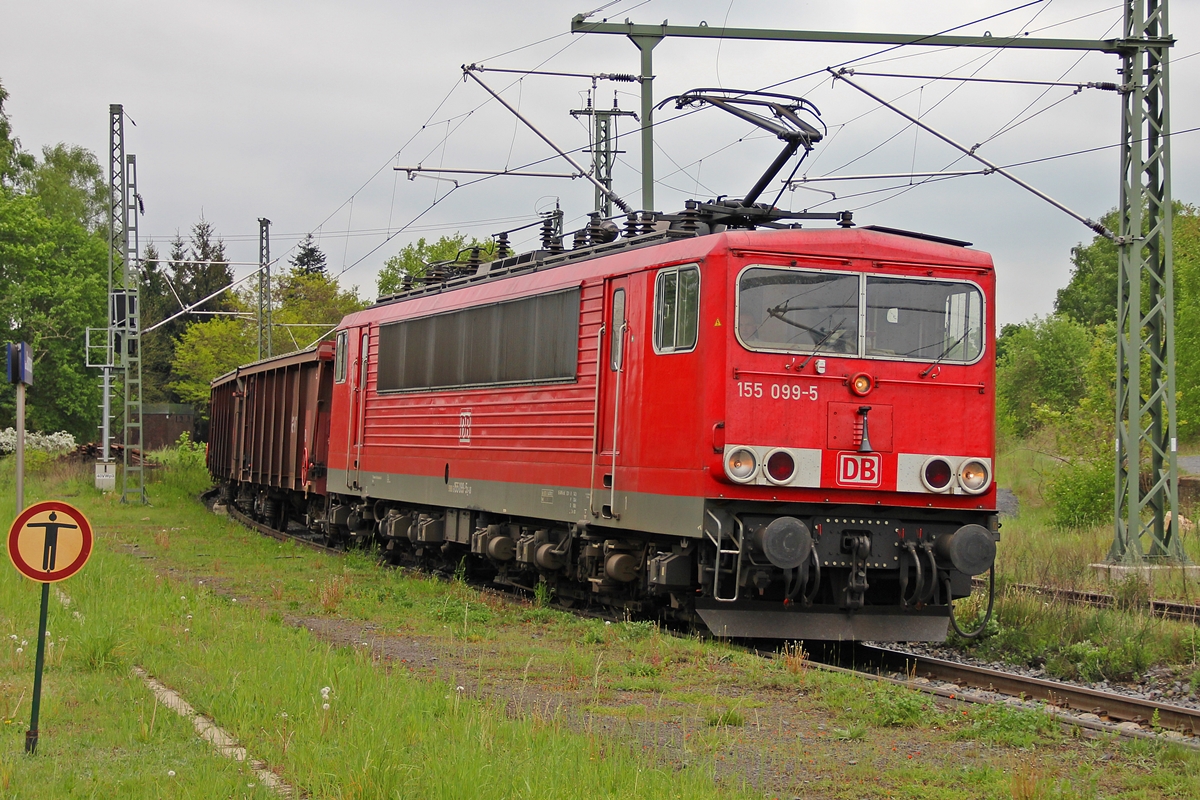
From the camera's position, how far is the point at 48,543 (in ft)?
23.2

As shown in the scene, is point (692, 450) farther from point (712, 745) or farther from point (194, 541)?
point (194, 541)

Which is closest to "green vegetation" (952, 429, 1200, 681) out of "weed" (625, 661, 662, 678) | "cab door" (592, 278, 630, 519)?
"cab door" (592, 278, 630, 519)

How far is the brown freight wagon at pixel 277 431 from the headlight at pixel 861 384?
12669 millimetres

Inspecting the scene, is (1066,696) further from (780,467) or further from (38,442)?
(38,442)

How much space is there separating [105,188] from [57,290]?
50.3ft

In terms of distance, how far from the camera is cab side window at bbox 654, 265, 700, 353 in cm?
1083

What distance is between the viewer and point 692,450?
34.8 feet

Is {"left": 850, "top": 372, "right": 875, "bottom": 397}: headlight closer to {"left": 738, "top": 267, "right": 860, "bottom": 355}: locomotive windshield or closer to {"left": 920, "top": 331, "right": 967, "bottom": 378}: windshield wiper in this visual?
{"left": 738, "top": 267, "right": 860, "bottom": 355}: locomotive windshield

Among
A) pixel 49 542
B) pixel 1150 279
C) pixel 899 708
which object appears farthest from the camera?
pixel 1150 279

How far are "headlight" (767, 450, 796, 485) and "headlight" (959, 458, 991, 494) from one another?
5.13 ft

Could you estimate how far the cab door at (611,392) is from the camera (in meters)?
11.8

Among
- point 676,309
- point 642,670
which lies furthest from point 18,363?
point 642,670

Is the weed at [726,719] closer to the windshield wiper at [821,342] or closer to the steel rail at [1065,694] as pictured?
the steel rail at [1065,694]

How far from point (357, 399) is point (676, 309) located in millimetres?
8970
